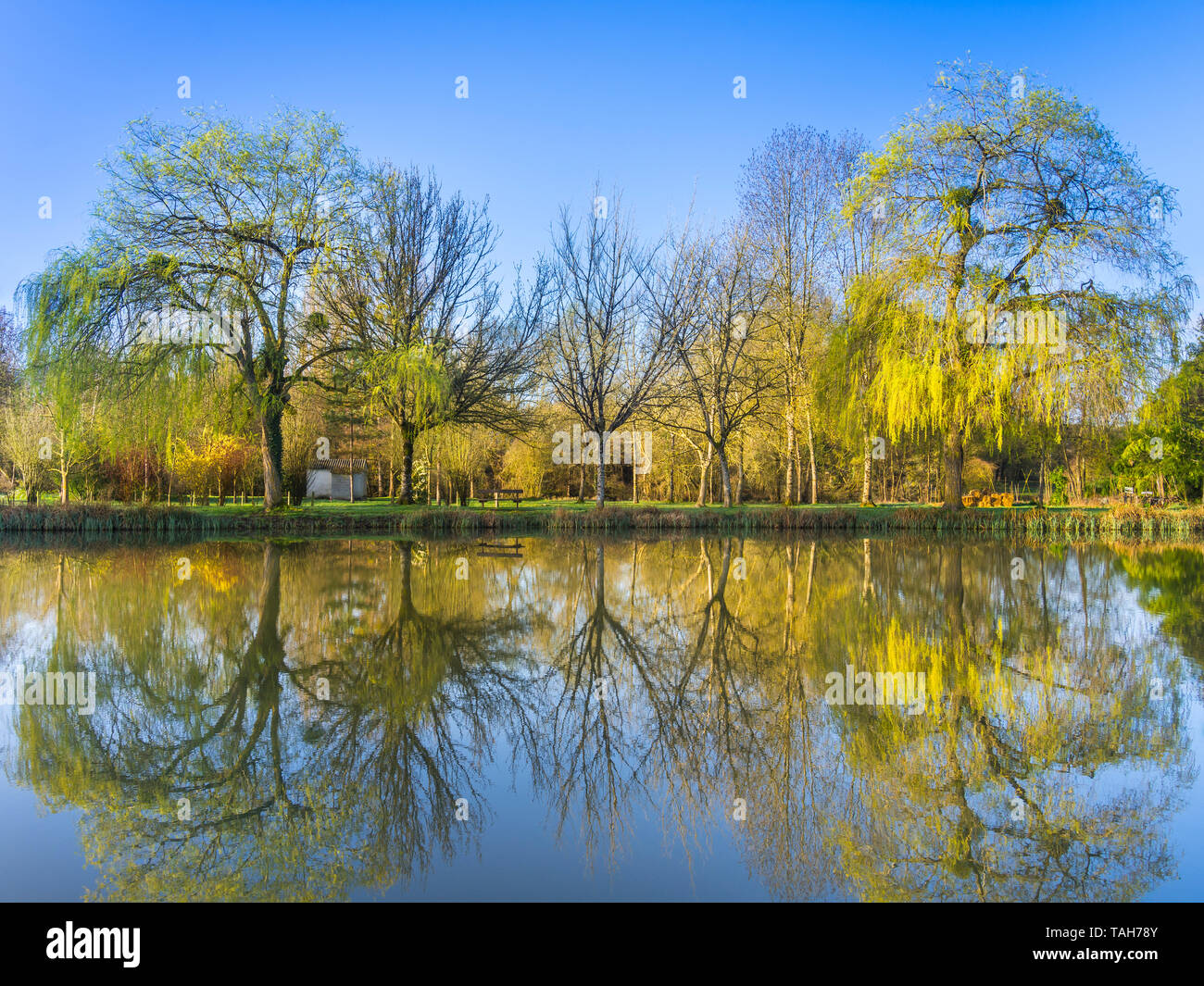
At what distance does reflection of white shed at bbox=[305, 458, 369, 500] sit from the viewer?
35.5m

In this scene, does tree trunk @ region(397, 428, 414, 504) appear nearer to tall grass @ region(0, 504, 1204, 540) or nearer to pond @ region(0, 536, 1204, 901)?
tall grass @ region(0, 504, 1204, 540)

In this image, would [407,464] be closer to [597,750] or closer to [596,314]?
[596,314]

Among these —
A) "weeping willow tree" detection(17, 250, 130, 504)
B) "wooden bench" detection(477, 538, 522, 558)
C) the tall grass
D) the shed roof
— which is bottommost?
"wooden bench" detection(477, 538, 522, 558)

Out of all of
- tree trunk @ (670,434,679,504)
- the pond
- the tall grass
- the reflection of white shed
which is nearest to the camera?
the pond

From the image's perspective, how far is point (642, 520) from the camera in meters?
19.8

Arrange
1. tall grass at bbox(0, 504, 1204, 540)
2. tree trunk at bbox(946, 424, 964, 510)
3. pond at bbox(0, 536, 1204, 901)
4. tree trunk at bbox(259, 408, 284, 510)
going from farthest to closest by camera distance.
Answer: tree trunk at bbox(946, 424, 964, 510) → tree trunk at bbox(259, 408, 284, 510) → tall grass at bbox(0, 504, 1204, 540) → pond at bbox(0, 536, 1204, 901)

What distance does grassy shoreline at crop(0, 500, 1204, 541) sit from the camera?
1811 centimetres

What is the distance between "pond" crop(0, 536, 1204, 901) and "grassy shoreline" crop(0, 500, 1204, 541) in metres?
10.8

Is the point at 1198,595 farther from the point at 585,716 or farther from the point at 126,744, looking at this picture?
the point at 126,744

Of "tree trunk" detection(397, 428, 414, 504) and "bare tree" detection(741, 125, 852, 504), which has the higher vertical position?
"bare tree" detection(741, 125, 852, 504)

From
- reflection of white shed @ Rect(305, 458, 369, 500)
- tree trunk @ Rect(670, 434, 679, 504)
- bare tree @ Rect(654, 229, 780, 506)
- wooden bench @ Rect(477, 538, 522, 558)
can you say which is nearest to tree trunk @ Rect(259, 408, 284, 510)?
wooden bench @ Rect(477, 538, 522, 558)

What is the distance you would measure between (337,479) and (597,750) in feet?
118

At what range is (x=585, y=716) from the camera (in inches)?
168

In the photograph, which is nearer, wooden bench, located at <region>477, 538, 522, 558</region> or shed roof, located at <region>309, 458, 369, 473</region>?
wooden bench, located at <region>477, 538, 522, 558</region>
